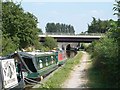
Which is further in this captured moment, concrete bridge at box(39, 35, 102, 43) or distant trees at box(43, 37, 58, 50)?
concrete bridge at box(39, 35, 102, 43)

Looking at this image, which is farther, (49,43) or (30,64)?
(49,43)

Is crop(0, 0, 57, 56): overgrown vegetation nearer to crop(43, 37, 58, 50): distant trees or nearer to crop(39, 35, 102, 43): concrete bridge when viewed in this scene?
crop(43, 37, 58, 50): distant trees

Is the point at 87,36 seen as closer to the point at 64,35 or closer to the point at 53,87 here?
the point at 64,35

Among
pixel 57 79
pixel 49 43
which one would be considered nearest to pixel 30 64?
pixel 57 79

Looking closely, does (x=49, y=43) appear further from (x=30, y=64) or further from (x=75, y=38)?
(x=30, y=64)

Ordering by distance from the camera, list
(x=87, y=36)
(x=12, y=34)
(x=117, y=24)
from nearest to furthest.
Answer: (x=117, y=24)
(x=12, y=34)
(x=87, y=36)

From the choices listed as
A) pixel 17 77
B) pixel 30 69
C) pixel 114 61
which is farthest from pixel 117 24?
pixel 30 69

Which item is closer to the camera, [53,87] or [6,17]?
[53,87]

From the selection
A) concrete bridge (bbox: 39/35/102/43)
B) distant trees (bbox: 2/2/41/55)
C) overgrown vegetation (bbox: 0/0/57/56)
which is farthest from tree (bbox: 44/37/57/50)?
distant trees (bbox: 2/2/41/55)

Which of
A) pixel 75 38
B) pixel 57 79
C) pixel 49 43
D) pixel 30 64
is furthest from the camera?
pixel 75 38

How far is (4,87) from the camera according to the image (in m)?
14.8

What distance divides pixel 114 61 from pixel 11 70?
171 inches

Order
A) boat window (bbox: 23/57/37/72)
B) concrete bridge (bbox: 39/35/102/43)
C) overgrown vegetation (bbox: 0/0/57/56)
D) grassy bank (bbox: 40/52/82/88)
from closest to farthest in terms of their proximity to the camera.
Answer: grassy bank (bbox: 40/52/82/88)
boat window (bbox: 23/57/37/72)
overgrown vegetation (bbox: 0/0/57/56)
concrete bridge (bbox: 39/35/102/43)

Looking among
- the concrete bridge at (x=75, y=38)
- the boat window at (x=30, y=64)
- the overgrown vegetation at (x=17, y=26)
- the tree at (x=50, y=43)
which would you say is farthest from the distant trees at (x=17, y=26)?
the concrete bridge at (x=75, y=38)
